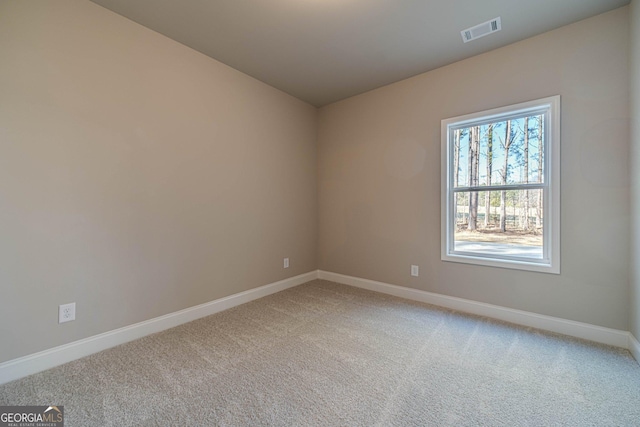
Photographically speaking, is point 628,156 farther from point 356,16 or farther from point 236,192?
point 236,192

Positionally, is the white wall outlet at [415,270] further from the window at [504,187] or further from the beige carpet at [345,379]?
the beige carpet at [345,379]

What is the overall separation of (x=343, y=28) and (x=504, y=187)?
7.14ft

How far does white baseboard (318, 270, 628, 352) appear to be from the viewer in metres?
2.10

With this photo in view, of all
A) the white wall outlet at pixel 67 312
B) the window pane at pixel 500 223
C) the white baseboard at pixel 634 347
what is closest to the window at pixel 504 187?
the window pane at pixel 500 223

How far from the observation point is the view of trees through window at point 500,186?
2467 millimetres

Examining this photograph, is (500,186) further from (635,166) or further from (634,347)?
(634,347)

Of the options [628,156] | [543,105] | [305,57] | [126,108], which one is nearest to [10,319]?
[126,108]

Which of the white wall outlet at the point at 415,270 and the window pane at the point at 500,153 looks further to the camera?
the white wall outlet at the point at 415,270

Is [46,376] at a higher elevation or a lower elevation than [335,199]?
lower

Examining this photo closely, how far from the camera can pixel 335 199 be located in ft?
12.8

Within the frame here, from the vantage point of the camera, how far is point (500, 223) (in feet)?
8.88

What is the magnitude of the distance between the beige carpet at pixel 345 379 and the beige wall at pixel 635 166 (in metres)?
0.36

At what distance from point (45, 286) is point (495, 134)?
407 centimetres

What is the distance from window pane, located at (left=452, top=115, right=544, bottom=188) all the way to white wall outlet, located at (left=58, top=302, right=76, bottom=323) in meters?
3.67
